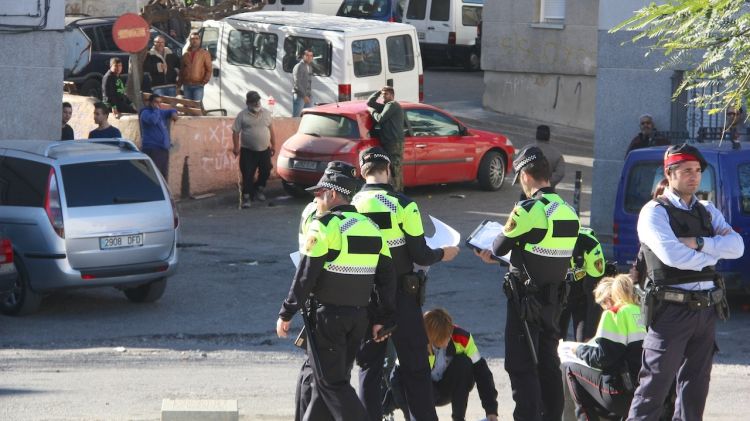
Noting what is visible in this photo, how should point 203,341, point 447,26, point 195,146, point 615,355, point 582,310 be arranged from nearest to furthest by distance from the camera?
1. point 615,355
2. point 582,310
3. point 203,341
4. point 195,146
5. point 447,26

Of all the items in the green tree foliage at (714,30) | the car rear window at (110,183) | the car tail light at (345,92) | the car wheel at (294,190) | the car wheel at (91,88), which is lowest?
the car wheel at (294,190)

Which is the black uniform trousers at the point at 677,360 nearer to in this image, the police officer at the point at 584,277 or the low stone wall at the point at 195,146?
the police officer at the point at 584,277

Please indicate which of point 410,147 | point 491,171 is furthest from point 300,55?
point 491,171

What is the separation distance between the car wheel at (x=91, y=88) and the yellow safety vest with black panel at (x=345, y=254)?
1864 cm

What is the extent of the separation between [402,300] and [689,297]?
1.68m

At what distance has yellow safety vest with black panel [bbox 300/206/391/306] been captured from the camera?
6.90m

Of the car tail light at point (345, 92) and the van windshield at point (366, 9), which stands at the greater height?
the van windshield at point (366, 9)

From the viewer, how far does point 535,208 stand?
7.48 m

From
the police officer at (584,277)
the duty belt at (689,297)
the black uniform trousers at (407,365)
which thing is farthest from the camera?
the police officer at (584,277)

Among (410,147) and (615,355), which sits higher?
(410,147)

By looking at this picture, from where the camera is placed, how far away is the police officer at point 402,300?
741 centimetres

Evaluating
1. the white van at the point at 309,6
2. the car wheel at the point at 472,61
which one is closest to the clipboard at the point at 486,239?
the white van at the point at 309,6

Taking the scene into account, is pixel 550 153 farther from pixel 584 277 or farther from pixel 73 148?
pixel 584 277

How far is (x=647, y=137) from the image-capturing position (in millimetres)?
15578
